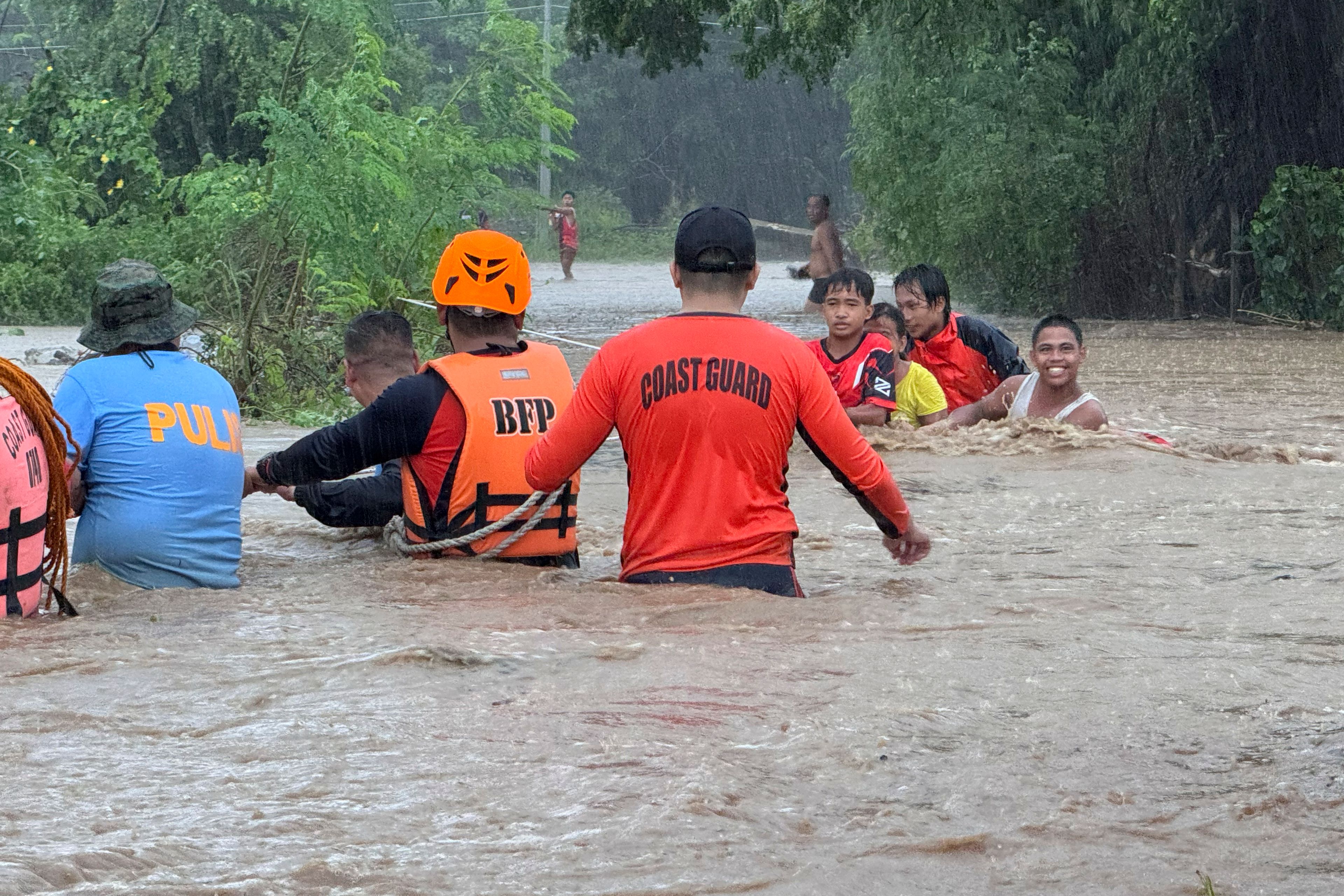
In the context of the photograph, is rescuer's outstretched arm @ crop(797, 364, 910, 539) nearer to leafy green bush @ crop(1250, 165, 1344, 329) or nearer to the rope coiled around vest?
the rope coiled around vest

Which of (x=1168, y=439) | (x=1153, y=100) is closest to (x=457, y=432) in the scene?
(x=1168, y=439)

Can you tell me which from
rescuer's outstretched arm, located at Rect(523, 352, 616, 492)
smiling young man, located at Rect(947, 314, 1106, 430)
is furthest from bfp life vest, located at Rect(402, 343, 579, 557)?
smiling young man, located at Rect(947, 314, 1106, 430)

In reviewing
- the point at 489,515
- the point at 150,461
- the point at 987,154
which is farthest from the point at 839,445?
the point at 987,154

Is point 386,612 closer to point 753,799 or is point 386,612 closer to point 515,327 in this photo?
A: point 515,327

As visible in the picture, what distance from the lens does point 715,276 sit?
16.3 feet

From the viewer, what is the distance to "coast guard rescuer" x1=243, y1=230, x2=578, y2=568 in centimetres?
559

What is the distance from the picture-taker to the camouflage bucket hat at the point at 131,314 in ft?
18.1

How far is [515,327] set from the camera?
582 centimetres

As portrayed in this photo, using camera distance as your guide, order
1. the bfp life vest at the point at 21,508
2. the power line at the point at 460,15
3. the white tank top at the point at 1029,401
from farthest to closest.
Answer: the power line at the point at 460,15 < the white tank top at the point at 1029,401 < the bfp life vest at the point at 21,508

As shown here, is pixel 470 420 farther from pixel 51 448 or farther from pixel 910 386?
pixel 910 386

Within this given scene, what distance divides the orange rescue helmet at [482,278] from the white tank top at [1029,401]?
14.1 ft

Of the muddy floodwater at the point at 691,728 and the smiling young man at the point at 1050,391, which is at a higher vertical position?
the smiling young man at the point at 1050,391

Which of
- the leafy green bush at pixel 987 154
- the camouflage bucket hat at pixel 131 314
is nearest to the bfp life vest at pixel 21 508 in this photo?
the camouflage bucket hat at pixel 131 314

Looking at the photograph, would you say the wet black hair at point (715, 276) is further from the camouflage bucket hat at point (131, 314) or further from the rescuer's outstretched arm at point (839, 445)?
the camouflage bucket hat at point (131, 314)
